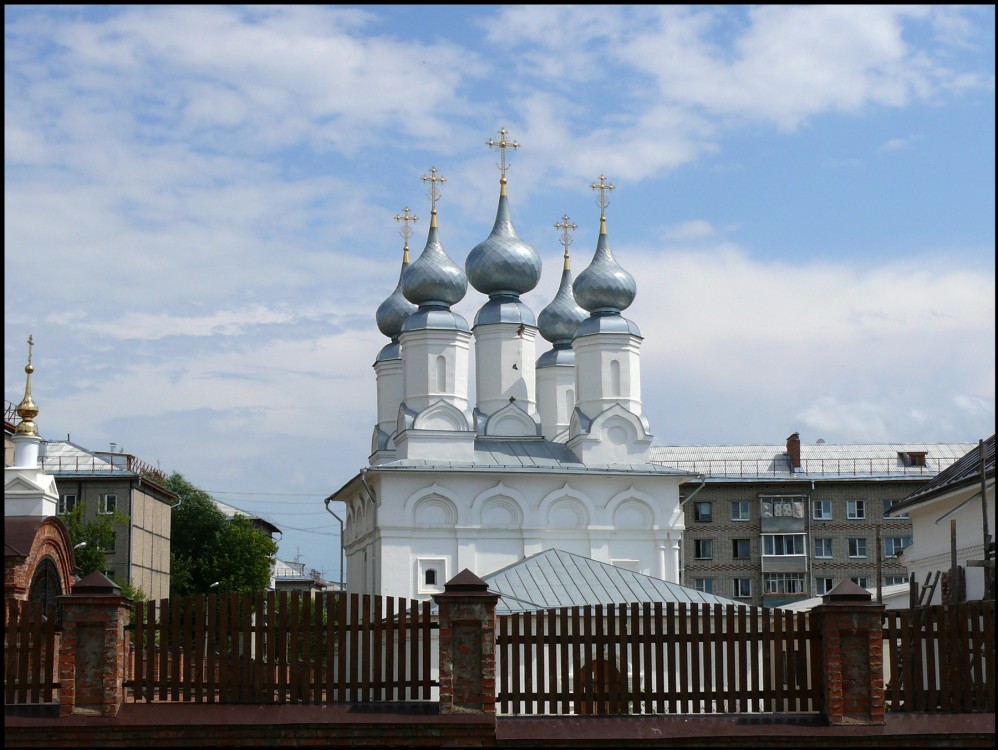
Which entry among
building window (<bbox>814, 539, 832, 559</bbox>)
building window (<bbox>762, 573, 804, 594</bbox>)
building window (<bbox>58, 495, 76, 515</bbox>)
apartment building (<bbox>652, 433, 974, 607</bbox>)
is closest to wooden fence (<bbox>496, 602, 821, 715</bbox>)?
building window (<bbox>58, 495, 76, 515</bbox>)

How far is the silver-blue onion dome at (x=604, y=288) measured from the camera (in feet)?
118

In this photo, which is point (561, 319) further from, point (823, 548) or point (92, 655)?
point (92, 655)

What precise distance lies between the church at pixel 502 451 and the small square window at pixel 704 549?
16.4 metres

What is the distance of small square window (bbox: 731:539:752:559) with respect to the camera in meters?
52.2

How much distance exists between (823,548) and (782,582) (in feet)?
6.50

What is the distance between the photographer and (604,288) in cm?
3591

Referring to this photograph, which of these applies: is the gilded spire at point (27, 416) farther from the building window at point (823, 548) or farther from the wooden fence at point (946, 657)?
the building window at point (823, 548)

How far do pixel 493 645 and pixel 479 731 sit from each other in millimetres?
738

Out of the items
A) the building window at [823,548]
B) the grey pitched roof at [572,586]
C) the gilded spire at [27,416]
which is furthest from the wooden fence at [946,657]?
the building window at [823,548]

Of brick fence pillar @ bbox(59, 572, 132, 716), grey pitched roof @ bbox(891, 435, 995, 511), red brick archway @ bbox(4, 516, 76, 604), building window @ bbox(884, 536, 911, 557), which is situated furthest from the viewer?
building window @ bbox(884, 536, 911, 557)

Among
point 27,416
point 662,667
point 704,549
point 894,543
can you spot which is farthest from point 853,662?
point 894,543

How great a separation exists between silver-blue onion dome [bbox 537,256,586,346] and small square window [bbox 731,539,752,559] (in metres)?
15.0

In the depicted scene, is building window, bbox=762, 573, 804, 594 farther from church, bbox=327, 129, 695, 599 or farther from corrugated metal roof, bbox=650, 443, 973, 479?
church, bbox=327, 129, 695, 599

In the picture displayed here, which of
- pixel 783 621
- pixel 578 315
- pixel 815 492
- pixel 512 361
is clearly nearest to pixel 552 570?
pixel 783 621
